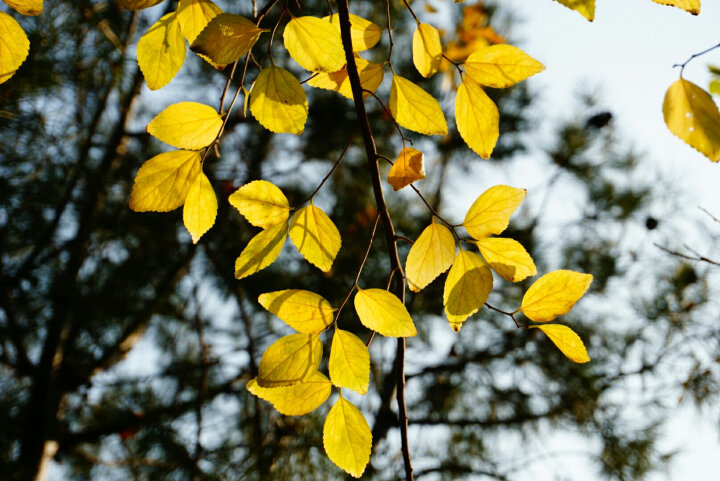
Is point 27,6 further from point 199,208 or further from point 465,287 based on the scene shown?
point 465,287

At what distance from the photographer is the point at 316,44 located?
30 centimetres

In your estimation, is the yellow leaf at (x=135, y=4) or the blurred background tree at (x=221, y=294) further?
the blurred background tree at (x=221, y=294)

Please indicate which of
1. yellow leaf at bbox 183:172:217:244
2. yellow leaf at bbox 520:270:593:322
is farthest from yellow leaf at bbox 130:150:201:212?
yellow leaf at bbox 520:270:593:322

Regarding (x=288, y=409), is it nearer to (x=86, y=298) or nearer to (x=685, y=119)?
(x=685, y=119)

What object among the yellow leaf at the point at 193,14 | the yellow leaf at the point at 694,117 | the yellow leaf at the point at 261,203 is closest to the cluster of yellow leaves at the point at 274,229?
the yellow leaf at the point at 261,203

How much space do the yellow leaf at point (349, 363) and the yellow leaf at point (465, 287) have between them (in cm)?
Answer: 6

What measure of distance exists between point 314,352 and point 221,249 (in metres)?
1.23

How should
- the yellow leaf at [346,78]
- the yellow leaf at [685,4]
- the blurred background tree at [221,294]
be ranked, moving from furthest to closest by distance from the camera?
the blurred background tree at [221,294] → the yellow leaf at [346,78] → the yellow leaf at [685,4]

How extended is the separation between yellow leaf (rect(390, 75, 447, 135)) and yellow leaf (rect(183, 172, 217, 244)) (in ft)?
0.44

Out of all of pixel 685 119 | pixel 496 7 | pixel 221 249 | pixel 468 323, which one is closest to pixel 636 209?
pixel 468 323

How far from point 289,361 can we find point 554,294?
0.17 metres

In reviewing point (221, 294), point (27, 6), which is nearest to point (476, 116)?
point (27, 6)

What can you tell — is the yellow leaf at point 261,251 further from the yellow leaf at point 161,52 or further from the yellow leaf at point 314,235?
the yellow leaf at point 161,52

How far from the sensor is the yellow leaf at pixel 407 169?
332mm
